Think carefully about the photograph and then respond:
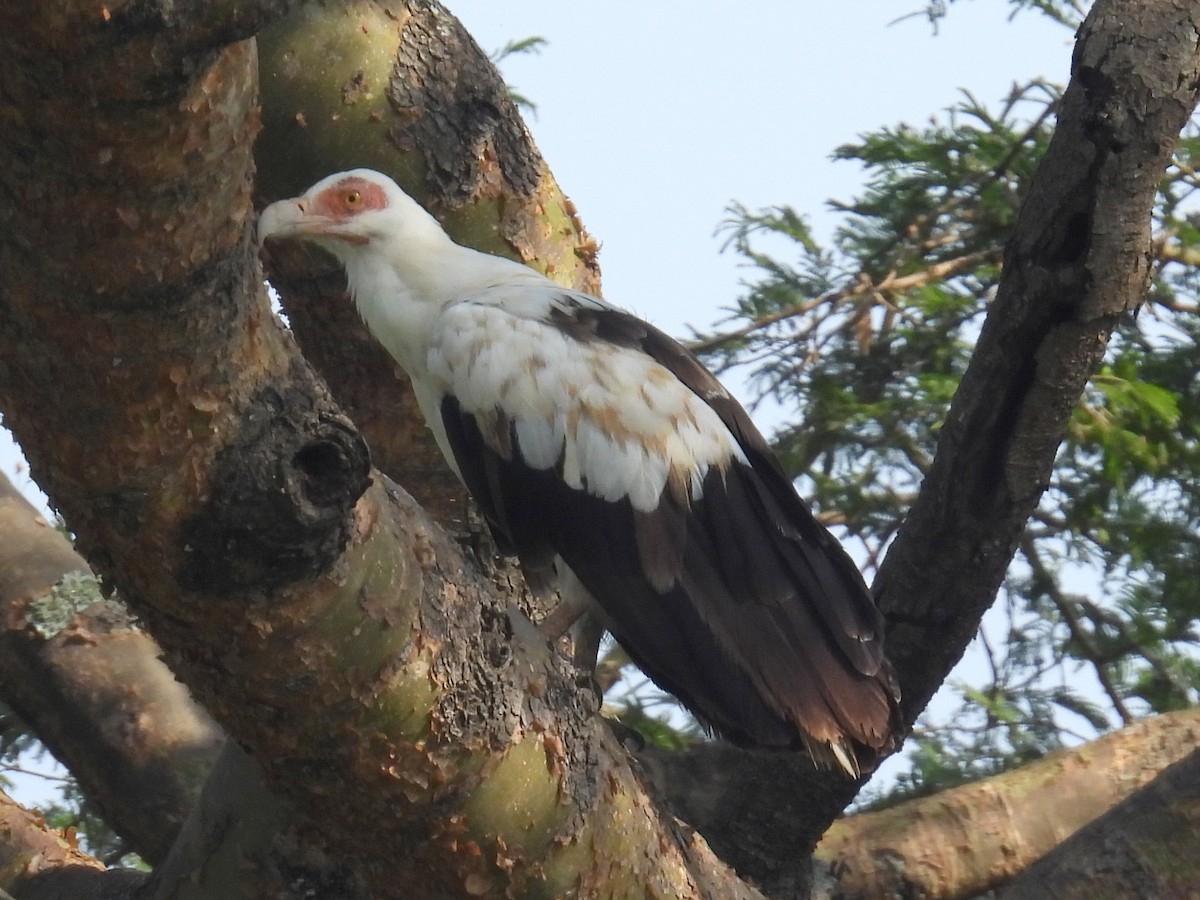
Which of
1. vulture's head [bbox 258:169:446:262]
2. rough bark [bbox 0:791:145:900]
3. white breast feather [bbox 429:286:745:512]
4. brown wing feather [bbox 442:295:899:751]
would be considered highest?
vulture's head [bbox 258:169:446:262]

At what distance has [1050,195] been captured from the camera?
3.23 metres

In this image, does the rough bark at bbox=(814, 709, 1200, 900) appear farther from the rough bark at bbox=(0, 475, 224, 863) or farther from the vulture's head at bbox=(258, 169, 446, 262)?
the vulture's head at bbox=(258, 169, 446, 262)

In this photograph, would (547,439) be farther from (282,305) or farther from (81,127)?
(81,127)

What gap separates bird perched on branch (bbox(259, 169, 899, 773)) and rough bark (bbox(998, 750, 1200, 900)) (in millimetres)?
531

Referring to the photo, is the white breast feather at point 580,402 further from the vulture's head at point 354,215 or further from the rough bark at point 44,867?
the rough bark at point 44,867

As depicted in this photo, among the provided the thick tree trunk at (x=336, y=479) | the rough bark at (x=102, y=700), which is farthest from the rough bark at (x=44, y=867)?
the thick tree trunk at (x=336, y=479)

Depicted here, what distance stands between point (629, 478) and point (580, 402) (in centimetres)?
27

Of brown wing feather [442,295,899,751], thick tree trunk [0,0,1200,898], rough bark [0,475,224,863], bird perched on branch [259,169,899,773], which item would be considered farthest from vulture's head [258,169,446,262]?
rough bark [0,475,224,863]

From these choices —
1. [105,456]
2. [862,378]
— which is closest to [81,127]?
[105,456]

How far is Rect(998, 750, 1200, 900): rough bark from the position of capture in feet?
10.9

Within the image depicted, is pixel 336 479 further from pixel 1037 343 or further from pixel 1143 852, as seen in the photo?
pixel 1143 852

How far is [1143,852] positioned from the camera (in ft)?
10.9

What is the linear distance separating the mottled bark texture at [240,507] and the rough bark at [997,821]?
1352 millimetres

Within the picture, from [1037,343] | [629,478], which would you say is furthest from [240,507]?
[629,478]
